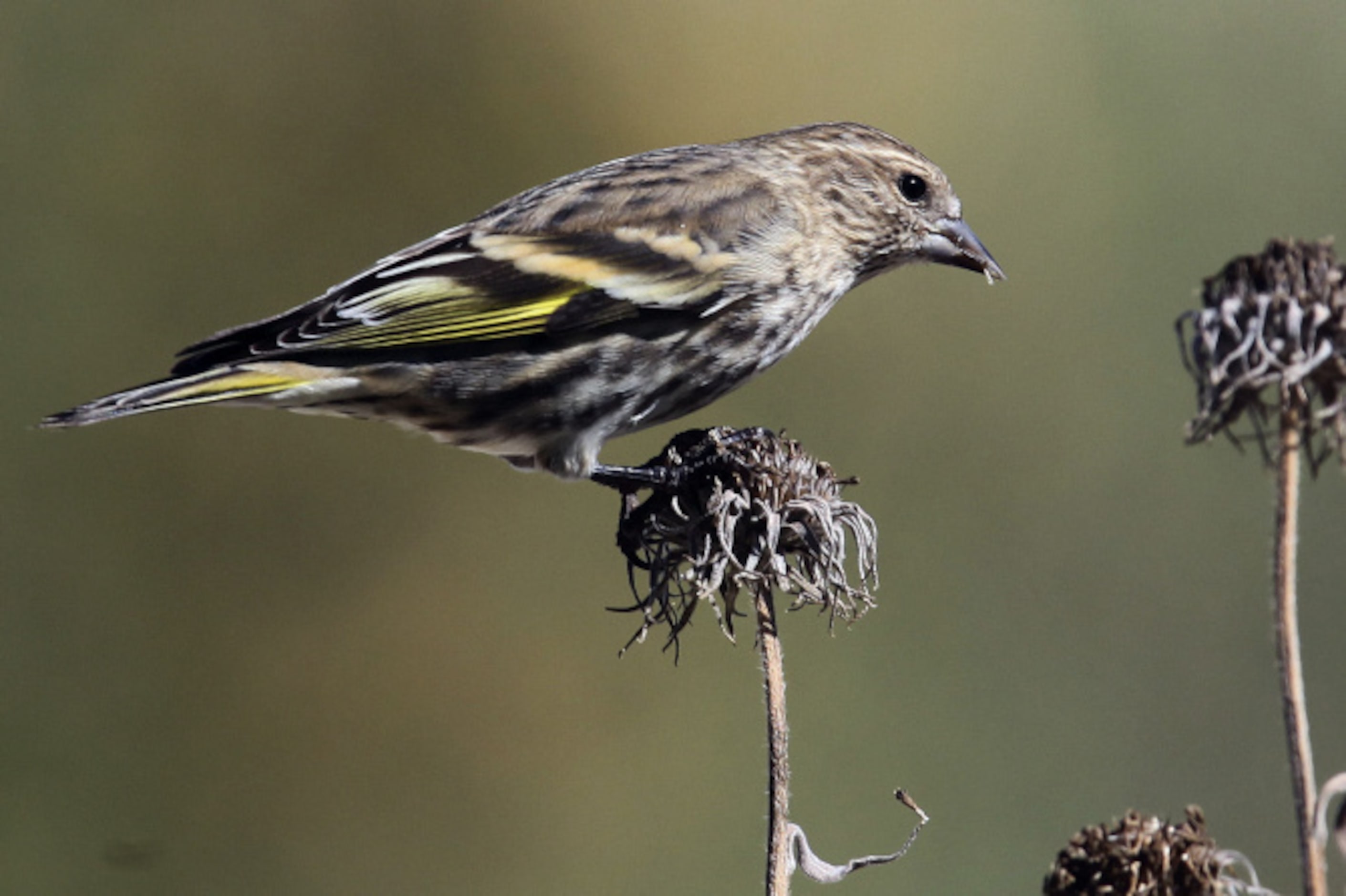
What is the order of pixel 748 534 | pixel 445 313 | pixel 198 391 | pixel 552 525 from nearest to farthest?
pixel 748 534
pixel 198 391
pixel 445 313
pixel 552 525

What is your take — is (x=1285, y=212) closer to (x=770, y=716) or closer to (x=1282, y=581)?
(x=1282, y=581)

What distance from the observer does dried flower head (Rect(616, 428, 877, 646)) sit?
317cm

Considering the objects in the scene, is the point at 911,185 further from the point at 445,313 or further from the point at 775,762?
the point at 775,762

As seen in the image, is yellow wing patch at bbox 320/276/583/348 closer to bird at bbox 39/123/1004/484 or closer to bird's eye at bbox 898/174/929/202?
bird at bbox 39/123/1004/484

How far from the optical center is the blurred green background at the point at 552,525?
5.91m

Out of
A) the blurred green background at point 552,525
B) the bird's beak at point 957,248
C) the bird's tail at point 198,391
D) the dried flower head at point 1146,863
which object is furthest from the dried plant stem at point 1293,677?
the blurred green background at point 552,525

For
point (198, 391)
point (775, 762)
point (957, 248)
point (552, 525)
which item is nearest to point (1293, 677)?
point (775, 762)

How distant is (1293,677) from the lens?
2742 millimetres

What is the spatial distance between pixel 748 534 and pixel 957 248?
1.55 m

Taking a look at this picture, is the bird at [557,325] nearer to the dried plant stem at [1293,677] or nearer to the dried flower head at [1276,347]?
the dried flower head at [1276,347]

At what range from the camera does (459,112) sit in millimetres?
6746

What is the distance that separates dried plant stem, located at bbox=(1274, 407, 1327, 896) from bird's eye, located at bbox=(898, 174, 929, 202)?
1.48 meters

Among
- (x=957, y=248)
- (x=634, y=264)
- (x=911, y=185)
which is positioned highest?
(x=911, y=185)

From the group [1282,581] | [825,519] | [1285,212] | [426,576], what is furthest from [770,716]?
[1285,212]
